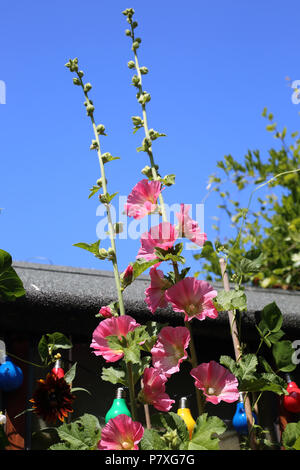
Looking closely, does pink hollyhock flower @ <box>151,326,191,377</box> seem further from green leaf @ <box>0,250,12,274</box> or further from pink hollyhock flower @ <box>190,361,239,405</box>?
green leaf @ <box>0,250,12,274</box>

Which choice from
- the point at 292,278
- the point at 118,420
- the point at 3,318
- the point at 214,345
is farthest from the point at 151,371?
the point at 292,278

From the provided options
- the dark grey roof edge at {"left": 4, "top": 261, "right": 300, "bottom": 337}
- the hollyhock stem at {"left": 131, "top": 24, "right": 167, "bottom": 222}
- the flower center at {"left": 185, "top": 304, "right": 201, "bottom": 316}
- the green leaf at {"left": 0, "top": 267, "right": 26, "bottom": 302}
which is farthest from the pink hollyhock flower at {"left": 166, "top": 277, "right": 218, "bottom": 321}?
the dark grey roof edge at {"left": 4, "top": 261, "right": 300, "bottom": 337}

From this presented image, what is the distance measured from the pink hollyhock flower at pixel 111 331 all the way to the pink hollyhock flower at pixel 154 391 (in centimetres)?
5

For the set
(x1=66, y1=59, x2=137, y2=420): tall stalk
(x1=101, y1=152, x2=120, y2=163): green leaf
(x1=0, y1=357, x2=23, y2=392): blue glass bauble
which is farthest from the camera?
(x1=0, y1=357, x2=23, y2=392): blue glass bauble

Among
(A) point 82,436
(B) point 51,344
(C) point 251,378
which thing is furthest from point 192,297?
(B) point 51,344

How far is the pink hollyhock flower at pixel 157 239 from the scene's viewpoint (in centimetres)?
72

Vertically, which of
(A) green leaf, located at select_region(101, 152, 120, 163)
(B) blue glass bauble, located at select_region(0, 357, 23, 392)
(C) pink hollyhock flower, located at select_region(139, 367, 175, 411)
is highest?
(A) green leaf, located at select_region(101, 152, 120, 163)

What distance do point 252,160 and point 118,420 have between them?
230 cm

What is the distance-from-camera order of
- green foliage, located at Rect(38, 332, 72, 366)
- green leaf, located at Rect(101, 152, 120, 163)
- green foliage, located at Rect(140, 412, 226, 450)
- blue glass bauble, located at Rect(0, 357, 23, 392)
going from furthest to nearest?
blue glass bauble, located at Rect(0, 357, 23, 392)
green foliage, located at Rect(38, 332, 72, 366)
green leaf, located at Rect(101, 152, 120, 163)
green foliage, located at Rect(140, 412, 226, 450)

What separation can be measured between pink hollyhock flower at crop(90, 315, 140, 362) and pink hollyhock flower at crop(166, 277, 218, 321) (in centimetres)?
6

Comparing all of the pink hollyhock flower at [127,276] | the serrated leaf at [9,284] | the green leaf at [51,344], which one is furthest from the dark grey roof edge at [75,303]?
the pink hollyhock flower at [127,276]

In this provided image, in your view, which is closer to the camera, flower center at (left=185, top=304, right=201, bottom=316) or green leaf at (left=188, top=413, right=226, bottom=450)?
green leaf at (left=188, top=413, right=226, bottom=450)

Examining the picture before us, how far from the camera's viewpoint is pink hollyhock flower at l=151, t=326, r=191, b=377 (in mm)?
696
